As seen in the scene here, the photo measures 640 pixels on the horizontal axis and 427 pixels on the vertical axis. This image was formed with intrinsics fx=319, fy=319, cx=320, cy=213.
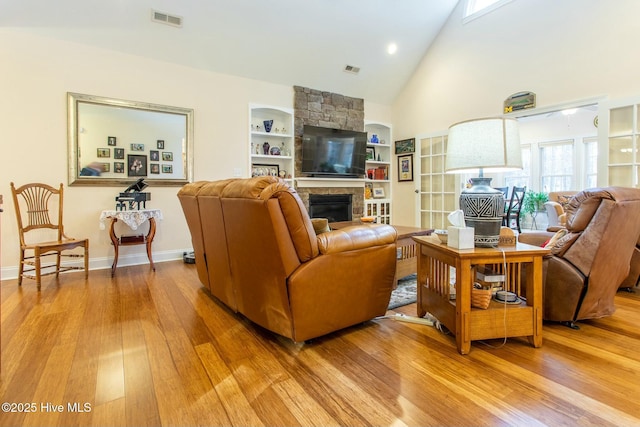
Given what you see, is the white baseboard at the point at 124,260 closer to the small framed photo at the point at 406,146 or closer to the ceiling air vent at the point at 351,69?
the ceiling air vent at the point at 351,69

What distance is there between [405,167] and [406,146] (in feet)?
1.29

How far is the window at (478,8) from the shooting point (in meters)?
4.55

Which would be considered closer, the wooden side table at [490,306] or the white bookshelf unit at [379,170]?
the wooden side table at [490,306]

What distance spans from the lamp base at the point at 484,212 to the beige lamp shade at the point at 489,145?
0.47 ft

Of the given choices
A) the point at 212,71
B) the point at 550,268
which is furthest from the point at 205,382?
the point at 212,71

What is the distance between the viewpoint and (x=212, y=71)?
Answer: 14.7 feet

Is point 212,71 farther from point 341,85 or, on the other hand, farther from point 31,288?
point 31,288

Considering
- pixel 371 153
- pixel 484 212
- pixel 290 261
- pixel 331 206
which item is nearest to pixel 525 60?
pixel 371 153

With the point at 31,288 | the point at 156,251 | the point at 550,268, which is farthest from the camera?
the point at 156,251

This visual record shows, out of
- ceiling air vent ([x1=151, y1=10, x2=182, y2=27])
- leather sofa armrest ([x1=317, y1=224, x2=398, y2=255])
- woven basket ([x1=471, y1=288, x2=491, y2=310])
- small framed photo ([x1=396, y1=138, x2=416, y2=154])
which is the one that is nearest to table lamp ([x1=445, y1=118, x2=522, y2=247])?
woven basket ([x1=471, y1=288, x2=491, y2=310])

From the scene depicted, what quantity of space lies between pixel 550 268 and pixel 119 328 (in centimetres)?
286

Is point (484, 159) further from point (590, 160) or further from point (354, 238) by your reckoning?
point (590, 160)

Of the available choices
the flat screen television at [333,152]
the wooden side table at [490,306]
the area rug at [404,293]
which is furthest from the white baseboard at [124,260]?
the wooden side table at [490,306]

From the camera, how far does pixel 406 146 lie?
6047 mm
